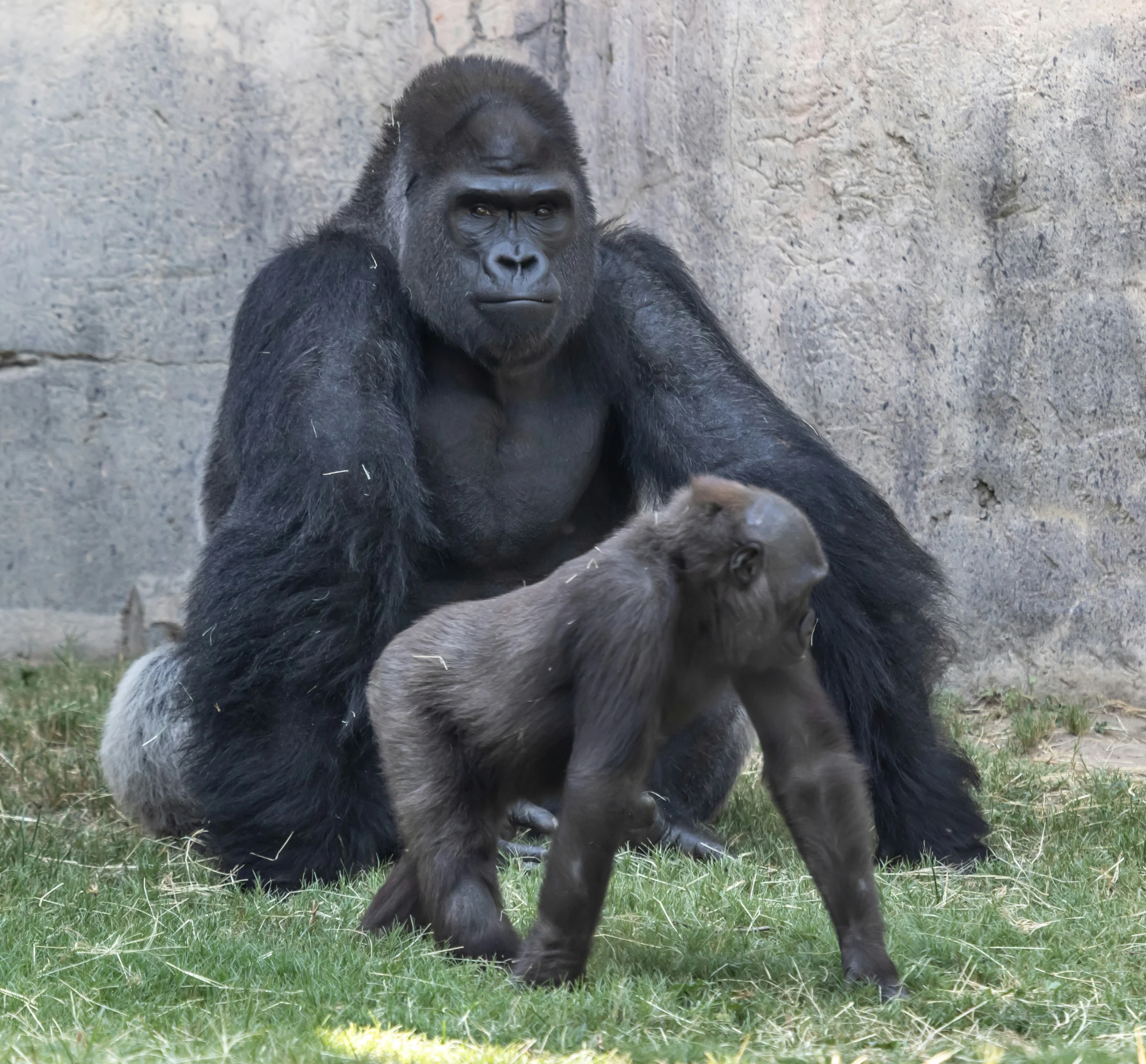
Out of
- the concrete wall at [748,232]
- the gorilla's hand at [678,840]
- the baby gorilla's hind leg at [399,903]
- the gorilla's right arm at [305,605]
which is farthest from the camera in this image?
the concrete wall at [748,232]

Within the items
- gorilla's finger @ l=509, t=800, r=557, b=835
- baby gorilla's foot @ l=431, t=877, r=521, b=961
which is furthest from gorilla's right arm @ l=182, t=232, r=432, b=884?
baby gorilla's foot @ l=431, t=877, r=521, b=961

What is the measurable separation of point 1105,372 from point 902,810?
5.97 feet

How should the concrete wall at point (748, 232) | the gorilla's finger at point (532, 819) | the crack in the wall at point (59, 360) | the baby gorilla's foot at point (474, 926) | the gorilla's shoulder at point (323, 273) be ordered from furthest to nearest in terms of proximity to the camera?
the crack in the wall at point (59, 360), the concrete wall at point (748, 232), the gorilla's finger at point (532, 819), the gorilla's shoulder at point (323, 273), the baby gorilla's foot at point (474, 926)

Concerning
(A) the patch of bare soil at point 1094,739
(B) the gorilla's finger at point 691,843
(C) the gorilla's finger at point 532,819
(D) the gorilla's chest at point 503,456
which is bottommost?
(A) the patch of bare soil at point 1094,739

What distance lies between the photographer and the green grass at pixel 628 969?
2.26 meters

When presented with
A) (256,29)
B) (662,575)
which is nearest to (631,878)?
(662,575)

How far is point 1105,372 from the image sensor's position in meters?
4.84

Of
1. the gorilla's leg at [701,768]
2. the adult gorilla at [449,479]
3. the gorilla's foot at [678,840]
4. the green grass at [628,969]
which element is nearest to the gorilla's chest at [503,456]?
the adult gorilla at [449,479]

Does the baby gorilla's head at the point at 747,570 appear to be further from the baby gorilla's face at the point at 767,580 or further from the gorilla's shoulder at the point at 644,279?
the gorilla's shoulder at the point at 644,279

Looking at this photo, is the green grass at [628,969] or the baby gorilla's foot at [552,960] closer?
the green grass at [628,969]

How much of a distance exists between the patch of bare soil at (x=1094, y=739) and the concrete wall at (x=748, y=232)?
0.12 meters

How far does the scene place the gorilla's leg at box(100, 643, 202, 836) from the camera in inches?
157

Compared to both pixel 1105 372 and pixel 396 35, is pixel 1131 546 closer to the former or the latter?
pixel 1105 372

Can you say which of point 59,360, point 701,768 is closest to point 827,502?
point 701,768
